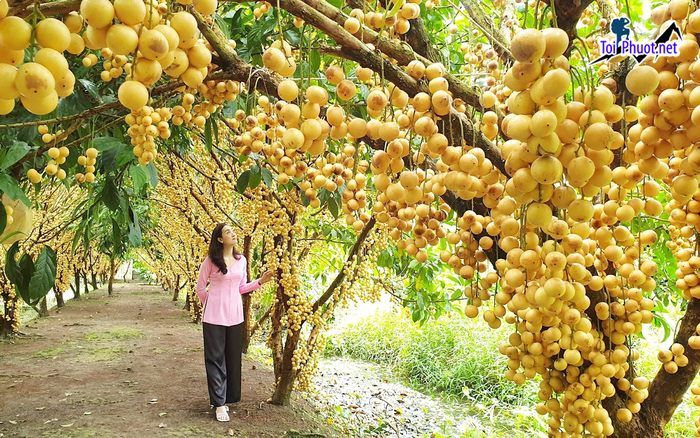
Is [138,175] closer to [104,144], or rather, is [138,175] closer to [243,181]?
[104,144]

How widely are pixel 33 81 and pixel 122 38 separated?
0.10 meters

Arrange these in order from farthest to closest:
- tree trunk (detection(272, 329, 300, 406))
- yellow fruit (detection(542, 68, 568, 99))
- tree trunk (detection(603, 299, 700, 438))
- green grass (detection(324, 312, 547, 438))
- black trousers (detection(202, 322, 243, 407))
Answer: green grass (detection(324, 312, 547, 438)) → tree trunk (detection(272, 329, 300, 406)) → black trousers (detection(202, 322, 243, 407)) → tree trunk (detection(603, 299, 700, 438)) → yellow fruit (detection(542, 68, 568, 99))

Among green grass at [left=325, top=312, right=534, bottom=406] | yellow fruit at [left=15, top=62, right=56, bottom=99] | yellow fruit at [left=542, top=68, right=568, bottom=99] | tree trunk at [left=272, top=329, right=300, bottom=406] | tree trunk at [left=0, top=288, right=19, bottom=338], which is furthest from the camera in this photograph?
tree trunk at [left=0, top=288, right=19, bottom=338]

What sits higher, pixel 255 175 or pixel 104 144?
pixel 104 144

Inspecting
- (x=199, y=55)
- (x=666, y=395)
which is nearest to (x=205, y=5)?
(x=199, y=55)

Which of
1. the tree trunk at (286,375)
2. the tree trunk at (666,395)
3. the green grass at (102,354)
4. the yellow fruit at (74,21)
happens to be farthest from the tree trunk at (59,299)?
the yellow fruit at (74,21)

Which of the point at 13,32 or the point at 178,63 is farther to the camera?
the point at 178,63

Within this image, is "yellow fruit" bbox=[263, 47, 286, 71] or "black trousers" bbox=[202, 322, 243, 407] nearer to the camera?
"yellow fruit" bbox=[263, 47, 286, 71]

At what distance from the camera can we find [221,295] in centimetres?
407

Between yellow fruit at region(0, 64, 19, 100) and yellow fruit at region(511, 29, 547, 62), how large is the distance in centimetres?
56

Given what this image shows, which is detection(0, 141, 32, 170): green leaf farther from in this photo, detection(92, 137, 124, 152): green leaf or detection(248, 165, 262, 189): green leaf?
detection(248, 165, 262, 189): green leaf

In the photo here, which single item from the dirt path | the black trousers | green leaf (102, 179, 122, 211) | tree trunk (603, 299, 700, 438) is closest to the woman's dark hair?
the black trousers

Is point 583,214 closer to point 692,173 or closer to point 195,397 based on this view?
point 692,173

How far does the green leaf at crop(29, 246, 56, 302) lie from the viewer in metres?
1.76
